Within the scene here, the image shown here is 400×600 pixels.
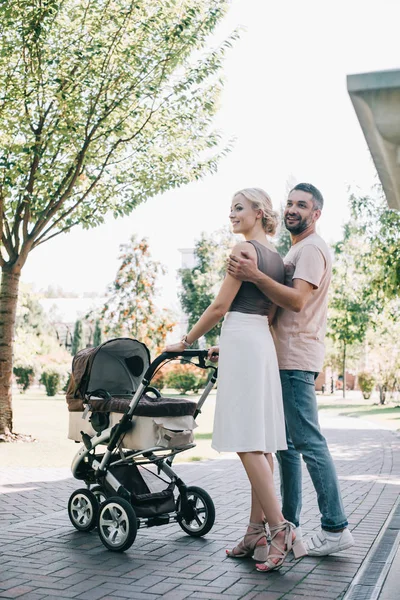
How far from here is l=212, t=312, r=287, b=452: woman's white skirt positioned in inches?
183

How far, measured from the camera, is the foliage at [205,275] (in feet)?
167

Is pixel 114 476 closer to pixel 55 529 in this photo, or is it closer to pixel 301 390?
pixel 55 529

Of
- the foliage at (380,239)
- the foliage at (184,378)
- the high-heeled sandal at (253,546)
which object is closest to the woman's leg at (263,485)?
the high-heeled sandal at (253,546)

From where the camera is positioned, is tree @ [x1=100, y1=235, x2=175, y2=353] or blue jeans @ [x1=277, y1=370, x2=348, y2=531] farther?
tree @ [x1=100, y1=235, x2=175, y2=353]

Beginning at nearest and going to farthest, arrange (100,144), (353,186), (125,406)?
1. (125,406)
2. (100,144)
3. (353,186)

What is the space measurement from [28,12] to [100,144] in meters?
2.32

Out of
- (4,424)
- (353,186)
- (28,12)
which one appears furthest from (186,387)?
(28,12)

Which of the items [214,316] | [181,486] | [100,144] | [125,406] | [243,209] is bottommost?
[181,486]

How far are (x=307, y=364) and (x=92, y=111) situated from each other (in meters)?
8.59

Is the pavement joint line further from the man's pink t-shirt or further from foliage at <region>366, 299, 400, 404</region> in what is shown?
foliage at <region>366, 299, 400, 404</region>

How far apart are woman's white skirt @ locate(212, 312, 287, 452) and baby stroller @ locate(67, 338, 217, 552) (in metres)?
0.46

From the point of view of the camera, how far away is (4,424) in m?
13.2

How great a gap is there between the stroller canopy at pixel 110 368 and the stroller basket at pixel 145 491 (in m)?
0.60

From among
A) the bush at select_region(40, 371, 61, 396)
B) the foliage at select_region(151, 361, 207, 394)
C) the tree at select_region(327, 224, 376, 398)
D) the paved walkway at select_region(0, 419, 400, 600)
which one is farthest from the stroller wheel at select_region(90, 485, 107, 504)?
the foliage at select_region(151, 361, 207, 394)
